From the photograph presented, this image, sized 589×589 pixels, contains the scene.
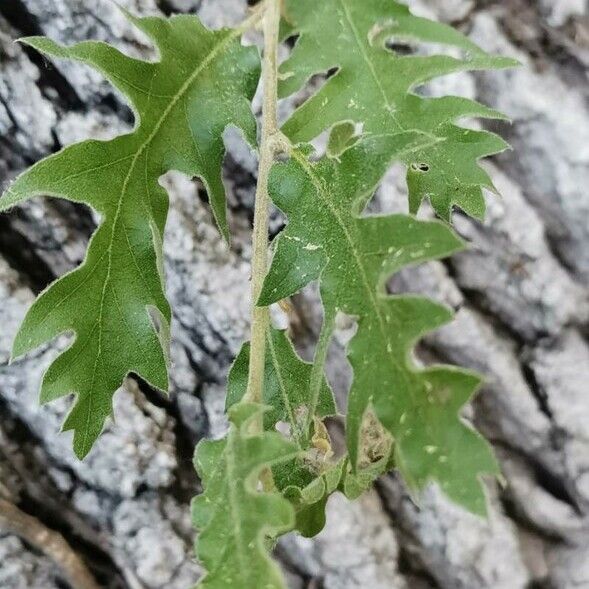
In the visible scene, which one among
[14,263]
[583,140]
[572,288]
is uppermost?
[14,263]

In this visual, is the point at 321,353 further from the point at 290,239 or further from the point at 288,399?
the point at 288,399

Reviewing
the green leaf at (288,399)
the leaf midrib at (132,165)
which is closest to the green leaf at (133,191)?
the leaf midrib at (132,165)

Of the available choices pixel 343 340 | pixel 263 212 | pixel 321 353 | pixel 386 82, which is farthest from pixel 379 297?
pixel 343 340

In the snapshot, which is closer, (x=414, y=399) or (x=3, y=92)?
(x=414, y=399)

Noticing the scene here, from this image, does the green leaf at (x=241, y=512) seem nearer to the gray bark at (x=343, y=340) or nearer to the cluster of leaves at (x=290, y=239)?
the cluster of leaves at (x=290, y=239)

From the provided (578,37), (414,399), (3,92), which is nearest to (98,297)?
(414,399)

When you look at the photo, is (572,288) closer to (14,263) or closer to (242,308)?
(242,308)
